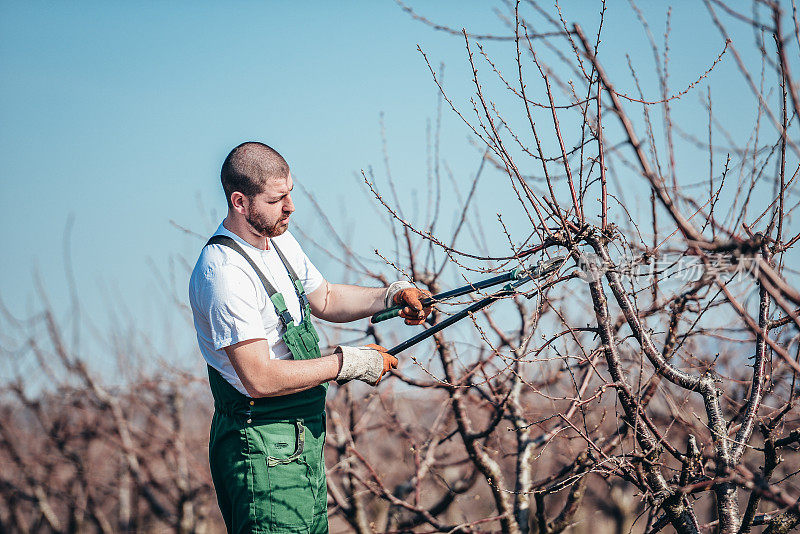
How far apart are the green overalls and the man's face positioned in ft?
0.54

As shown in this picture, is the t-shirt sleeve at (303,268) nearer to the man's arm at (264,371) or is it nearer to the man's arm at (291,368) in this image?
the man's arm at (291,368)

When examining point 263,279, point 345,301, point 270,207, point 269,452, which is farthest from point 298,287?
point 269,452

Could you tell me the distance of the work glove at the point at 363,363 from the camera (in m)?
2.97

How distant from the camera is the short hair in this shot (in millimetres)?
3016

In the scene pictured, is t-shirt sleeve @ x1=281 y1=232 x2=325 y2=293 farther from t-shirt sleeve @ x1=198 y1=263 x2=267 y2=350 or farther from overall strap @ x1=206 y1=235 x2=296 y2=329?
t-shirt sleeve @ x1=198 y1=263 x2=267 y2=350

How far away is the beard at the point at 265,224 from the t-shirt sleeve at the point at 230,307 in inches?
11.4

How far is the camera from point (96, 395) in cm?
753

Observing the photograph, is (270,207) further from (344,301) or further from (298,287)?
(344,301)

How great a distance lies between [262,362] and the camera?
271 centimetres

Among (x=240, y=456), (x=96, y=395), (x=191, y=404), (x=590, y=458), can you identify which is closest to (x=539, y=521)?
(x=590, y=458)

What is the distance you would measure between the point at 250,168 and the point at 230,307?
64cm

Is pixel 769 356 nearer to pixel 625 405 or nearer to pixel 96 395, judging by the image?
pixel 625 405

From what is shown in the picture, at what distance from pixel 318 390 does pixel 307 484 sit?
0.39m

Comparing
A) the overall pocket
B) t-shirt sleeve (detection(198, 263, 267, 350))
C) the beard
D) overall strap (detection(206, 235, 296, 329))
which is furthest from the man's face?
the overall pocket
